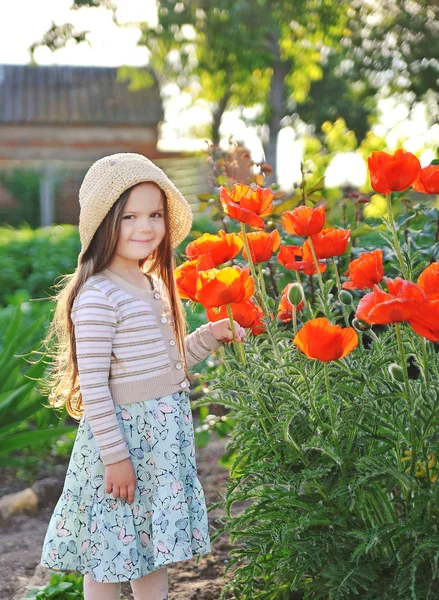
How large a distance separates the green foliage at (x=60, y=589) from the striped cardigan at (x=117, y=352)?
59cm

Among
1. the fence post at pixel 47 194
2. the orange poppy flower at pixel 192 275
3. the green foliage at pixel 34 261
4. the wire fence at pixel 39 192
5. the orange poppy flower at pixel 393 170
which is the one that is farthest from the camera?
the wire fence at pixel 39 192

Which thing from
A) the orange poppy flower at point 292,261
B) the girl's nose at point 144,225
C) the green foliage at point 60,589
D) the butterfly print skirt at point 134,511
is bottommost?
the green foliage at point 60,589

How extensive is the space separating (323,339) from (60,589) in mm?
1266

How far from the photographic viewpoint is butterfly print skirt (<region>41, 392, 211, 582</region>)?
2199 millimetres

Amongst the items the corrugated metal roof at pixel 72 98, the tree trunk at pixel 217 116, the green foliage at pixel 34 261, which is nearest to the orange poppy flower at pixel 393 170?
the green foliage at pixel 34 261

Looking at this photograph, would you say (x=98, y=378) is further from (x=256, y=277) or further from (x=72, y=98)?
(x=72, y=98)

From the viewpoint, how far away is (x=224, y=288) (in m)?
1.92

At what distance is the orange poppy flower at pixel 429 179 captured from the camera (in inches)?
84.0

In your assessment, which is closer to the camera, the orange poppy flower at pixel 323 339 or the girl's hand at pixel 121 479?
the orange poppy flower at pixel 323 339

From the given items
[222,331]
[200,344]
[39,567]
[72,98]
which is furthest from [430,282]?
[72,98]

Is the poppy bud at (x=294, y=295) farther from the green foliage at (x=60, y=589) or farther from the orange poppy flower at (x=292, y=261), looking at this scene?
the green foliage at (x=60, y=589)

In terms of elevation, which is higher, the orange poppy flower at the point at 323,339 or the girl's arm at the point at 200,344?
the girl's arm at the point at 200,344

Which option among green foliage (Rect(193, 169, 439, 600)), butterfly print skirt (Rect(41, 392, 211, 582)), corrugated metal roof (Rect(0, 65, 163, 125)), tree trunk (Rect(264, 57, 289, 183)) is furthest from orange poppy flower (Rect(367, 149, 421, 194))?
corrugated metal roof (Rect(0, 65, 163, 125))

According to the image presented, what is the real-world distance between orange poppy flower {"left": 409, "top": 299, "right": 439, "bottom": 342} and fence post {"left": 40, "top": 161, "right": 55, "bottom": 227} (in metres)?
13.5
